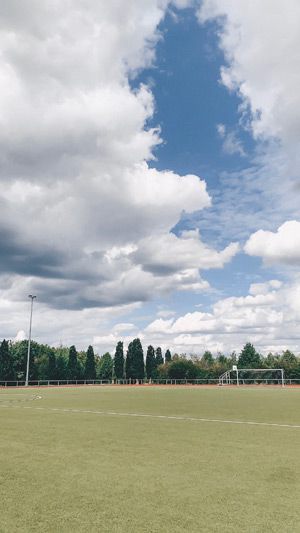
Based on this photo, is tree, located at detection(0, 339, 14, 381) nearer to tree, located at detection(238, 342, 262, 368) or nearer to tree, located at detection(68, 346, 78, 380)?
tree, located at detection(68, 346, 78, 380)

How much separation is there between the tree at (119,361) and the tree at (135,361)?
4.84 feet

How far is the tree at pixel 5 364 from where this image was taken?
284ft

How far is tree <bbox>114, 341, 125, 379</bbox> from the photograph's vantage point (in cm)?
10875

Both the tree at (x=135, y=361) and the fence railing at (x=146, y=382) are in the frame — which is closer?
the fence railing at (x=146, y=382)

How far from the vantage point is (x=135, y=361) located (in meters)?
109

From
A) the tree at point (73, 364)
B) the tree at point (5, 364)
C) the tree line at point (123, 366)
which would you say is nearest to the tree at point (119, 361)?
the tree line at point (123, 366)

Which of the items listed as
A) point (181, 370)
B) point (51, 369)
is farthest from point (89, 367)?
point (181, 370)

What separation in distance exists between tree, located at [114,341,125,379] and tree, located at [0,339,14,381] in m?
28.8

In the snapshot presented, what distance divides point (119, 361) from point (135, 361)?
13.6 feet

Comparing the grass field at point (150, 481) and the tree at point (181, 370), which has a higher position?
the tree at point (181, 370)

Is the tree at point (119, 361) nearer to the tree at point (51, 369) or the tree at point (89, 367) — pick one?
the tree at point (89, 367)

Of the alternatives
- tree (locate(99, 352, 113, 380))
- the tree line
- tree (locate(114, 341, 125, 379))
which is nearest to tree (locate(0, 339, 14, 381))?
the tree line

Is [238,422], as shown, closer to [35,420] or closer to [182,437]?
[182,437]

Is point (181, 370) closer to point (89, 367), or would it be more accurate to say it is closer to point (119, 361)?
point (119, 361)
